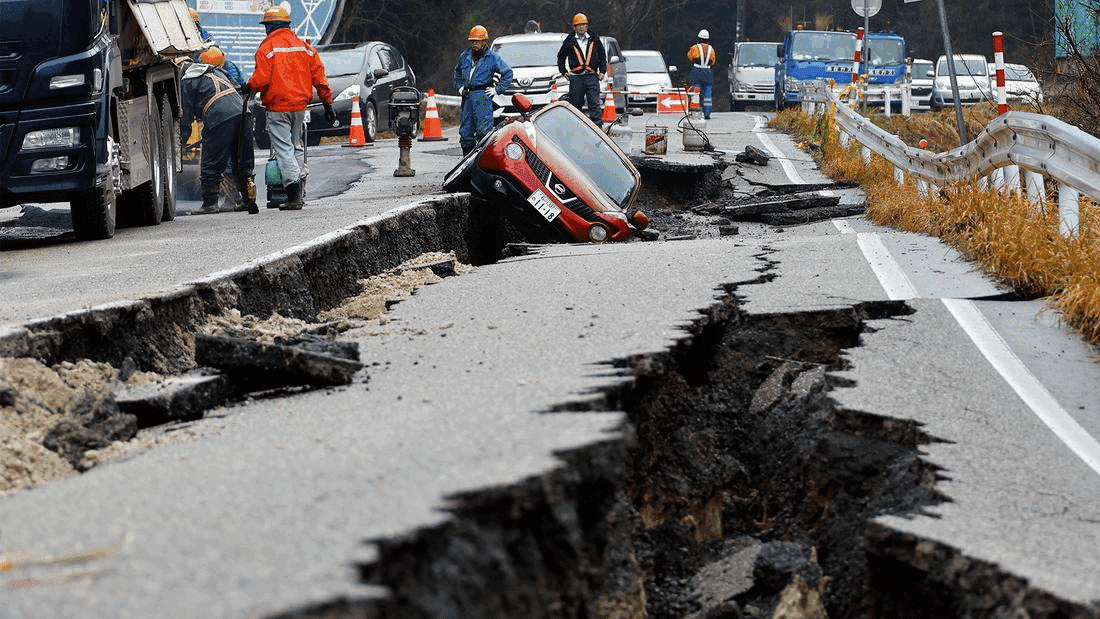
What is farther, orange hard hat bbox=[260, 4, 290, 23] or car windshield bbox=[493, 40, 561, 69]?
car windshield bbox=[493, 40, 561, 69]

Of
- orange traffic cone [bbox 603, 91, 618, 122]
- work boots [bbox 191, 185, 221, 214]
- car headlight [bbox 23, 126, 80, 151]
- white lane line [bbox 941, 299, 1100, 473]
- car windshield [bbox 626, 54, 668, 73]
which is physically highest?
car headlight [bbox 23, 126, 80, 151]

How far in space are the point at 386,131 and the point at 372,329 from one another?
66.3 feet

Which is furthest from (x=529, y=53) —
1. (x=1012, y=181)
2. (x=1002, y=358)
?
(x=1002, y=358)

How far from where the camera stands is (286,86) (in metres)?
12.7

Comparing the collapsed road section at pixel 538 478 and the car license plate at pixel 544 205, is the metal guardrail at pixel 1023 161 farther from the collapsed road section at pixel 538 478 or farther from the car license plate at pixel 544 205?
the car license plate at pixel 544 205

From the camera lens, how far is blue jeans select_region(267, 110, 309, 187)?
1288cm

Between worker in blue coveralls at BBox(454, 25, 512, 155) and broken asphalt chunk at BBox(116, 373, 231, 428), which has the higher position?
worker in blue coveralls at BBox(454, 25, 512, 155)

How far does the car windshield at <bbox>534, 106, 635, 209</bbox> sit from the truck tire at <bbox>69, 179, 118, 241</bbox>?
134 inches

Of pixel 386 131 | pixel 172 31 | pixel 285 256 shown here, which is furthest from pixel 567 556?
pixel 386 131

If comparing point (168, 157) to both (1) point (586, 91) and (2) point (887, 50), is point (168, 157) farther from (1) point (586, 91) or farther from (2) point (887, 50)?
(2) point (887, 50)

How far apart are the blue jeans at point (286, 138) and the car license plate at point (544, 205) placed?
2912 millimetres

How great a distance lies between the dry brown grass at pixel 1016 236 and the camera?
271 inches

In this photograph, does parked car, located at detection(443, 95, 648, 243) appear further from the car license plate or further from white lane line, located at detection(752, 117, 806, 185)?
white lane line, located at detection(752, 117, 806, 185)

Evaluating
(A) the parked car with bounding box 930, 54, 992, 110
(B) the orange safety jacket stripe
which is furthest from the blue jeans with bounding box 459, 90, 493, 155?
(A) the parked car with bounding box 930, 54, 992, 110
